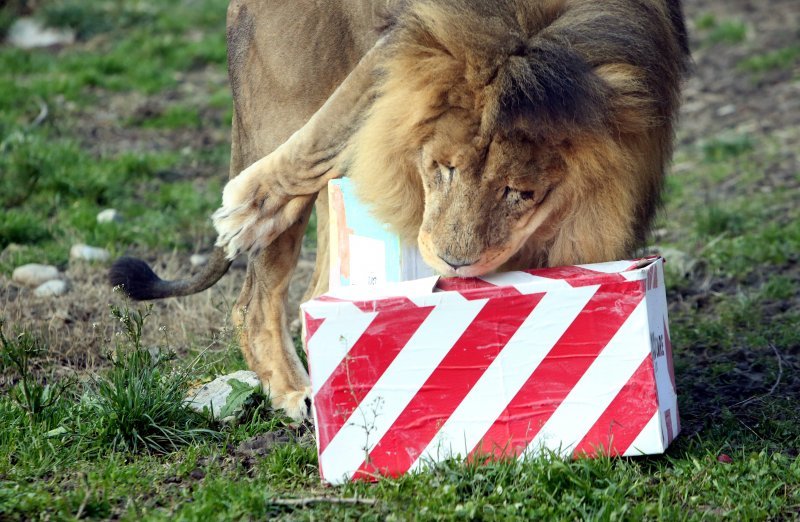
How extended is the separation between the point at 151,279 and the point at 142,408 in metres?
0.89

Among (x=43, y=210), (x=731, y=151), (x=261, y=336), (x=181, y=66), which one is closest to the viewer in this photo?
(x=261, y=336)

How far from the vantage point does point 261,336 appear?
3.62 m

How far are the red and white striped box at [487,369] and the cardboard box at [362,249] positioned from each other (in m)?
0.25

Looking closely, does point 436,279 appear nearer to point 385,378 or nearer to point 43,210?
point 385,378

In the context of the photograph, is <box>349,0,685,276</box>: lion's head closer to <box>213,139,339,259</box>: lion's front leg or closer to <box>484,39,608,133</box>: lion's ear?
<box>484,39,608,133</box>: lion's ear

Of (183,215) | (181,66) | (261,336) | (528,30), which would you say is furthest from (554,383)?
(181,66)

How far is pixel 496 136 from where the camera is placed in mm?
2600

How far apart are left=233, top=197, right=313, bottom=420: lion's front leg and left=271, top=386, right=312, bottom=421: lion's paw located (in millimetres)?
65

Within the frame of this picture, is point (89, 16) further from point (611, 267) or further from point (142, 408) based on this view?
point (611, 267)

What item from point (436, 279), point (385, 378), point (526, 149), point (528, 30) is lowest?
point (385, 378)

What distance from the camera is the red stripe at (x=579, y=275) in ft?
8.56

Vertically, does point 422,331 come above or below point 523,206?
below

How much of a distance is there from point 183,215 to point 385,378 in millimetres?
3314

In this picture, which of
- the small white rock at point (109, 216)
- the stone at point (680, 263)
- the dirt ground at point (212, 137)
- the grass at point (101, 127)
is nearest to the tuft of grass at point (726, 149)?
the dirt ground at point (212, 137)
